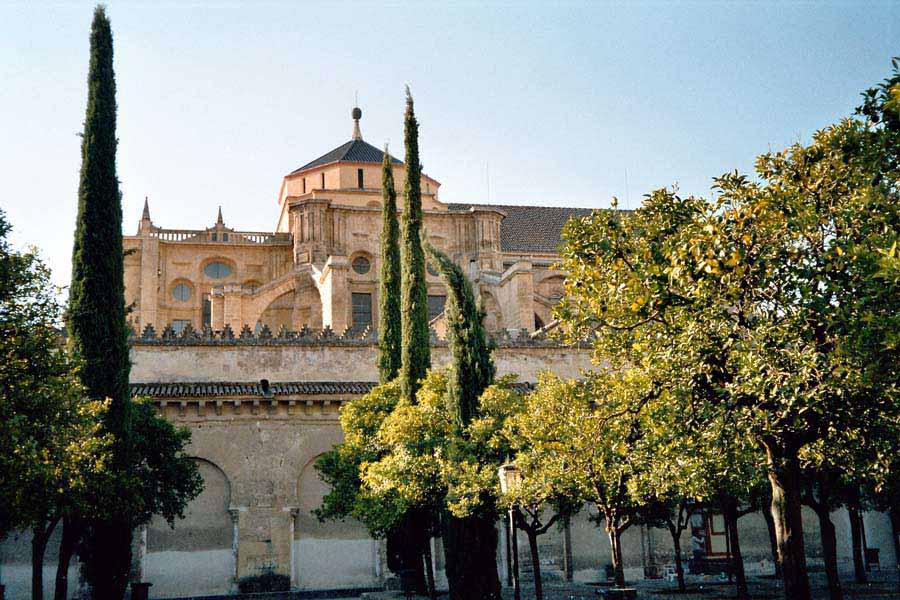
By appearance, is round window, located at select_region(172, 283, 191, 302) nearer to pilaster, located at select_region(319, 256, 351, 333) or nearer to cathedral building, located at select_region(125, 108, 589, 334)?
cathedral building, located at select_region(125, 108, 589, 334)

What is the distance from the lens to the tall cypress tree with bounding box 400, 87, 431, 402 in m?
27.2

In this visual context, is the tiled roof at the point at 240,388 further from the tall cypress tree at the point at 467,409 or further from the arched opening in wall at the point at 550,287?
the arched opening in wall at the point at 550,287

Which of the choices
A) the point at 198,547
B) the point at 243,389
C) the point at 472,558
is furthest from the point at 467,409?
the point at 198,547

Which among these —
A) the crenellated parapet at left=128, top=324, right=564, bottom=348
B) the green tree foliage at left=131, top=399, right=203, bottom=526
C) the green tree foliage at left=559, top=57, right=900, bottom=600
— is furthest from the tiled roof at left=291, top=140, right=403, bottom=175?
the green tree foliage at left=559, top=57, right=900, bottom=600

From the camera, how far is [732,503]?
2820cm

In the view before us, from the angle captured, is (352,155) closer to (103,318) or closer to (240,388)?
(240,388)

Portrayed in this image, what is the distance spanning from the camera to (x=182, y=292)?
183 feet

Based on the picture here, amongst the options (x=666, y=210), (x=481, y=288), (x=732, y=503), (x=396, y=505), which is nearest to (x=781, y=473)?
(x=666, y=210)

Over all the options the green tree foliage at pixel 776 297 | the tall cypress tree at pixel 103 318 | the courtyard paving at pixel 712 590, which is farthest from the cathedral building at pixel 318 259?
the green tree foliage at pixel 776 297

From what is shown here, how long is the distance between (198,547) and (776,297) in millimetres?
22912

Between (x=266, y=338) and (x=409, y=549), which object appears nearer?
(x=409, y=549)

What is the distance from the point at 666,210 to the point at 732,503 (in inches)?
590

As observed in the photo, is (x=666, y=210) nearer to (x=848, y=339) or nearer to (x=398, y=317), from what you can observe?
(x=848, y=339)

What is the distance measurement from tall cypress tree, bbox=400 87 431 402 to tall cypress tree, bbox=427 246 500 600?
314 cm
